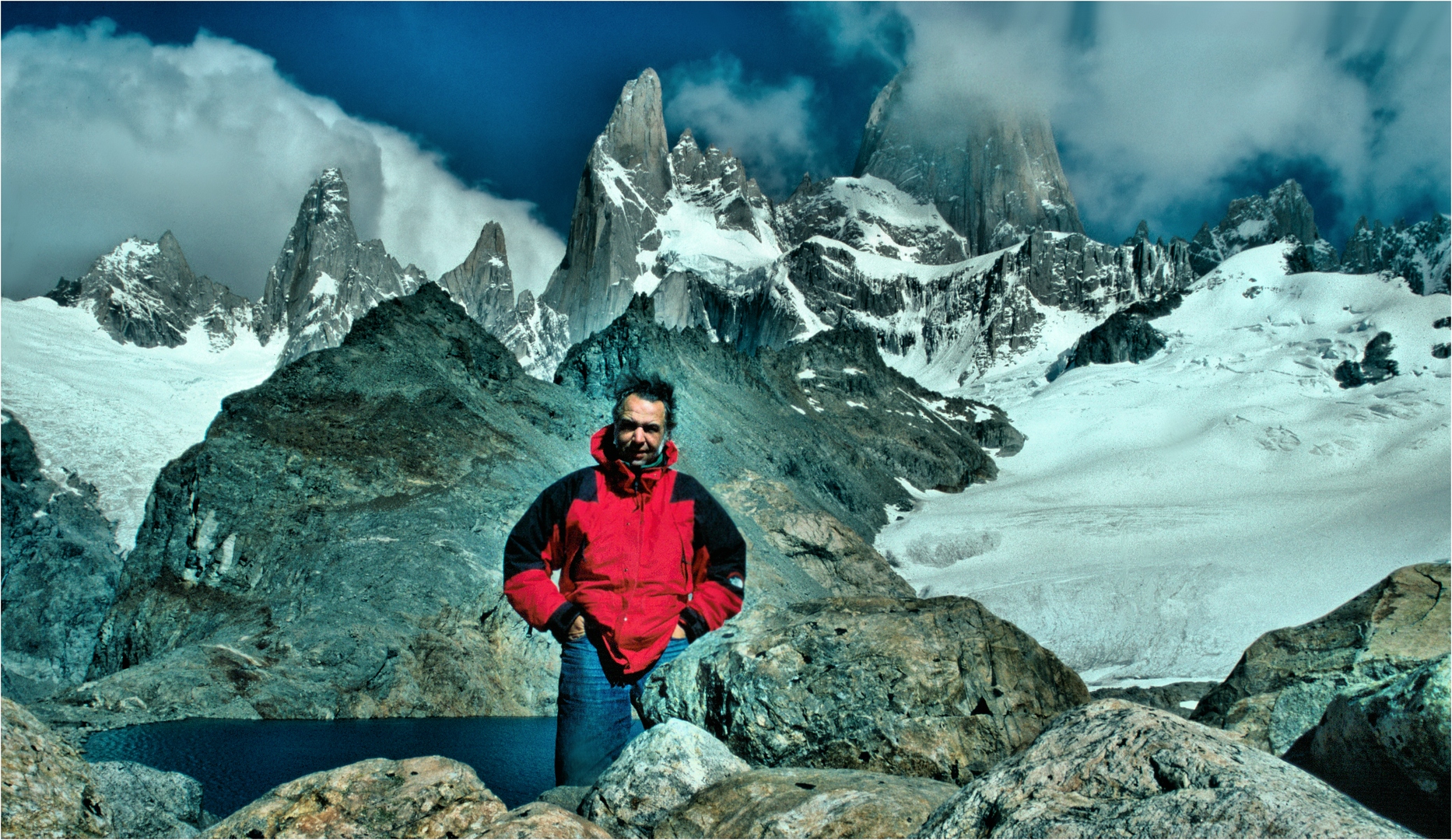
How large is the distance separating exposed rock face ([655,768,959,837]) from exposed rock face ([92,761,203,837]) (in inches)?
159

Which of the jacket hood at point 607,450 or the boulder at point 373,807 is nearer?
the boulder at point 373,807

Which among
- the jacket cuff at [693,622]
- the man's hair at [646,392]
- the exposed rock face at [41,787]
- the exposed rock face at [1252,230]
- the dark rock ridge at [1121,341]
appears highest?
the exposed rock face at [1252,230]

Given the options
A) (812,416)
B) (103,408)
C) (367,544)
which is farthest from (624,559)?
(103,408)

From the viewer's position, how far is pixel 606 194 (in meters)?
194

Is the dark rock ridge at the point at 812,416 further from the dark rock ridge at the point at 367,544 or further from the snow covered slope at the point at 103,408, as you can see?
the snow covered slope at the point at 103,408

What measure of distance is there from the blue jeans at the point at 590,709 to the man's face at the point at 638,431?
1.04 meters

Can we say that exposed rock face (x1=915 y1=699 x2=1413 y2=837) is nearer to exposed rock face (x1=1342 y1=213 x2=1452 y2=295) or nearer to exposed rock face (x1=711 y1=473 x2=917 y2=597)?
exposed rock face (x1=711 y1=473 x2=917 y2=597)

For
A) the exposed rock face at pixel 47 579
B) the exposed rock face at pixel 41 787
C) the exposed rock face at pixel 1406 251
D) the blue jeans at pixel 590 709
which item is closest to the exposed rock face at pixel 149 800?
the exposed rock face at pixel 41 787

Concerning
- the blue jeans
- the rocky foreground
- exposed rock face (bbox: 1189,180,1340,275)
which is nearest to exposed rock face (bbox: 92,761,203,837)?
the rocky foreground

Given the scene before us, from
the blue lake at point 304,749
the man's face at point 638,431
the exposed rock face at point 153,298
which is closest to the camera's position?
the man's face at point 638,431

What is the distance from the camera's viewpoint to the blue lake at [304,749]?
945 cm

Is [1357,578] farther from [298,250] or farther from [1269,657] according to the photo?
[298,250]

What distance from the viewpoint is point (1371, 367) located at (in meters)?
110

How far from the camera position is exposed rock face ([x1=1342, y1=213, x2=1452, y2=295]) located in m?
140
